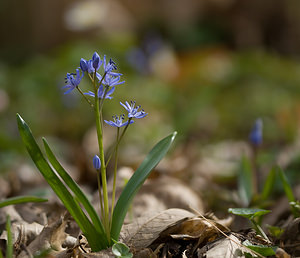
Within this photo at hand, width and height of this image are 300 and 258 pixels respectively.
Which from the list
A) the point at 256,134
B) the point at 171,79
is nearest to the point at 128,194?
the point at 256,134

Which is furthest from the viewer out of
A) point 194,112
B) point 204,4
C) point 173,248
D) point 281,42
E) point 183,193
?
point 204,4

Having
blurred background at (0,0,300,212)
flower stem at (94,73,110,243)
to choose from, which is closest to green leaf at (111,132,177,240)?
flower stem at (94,73,110,243)

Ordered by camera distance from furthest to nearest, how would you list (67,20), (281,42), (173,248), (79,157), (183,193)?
(281,42)
(67,20)
(79,157)
(183,193)
(173,248)

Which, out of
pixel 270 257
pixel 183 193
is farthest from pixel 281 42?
pixel 270 257

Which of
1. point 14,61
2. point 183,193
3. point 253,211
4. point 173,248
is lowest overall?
point 14,61

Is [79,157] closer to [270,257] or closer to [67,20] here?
[270,257]

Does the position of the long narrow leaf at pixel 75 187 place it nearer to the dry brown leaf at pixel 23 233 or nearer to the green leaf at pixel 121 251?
the green leaf at pixel 121 251

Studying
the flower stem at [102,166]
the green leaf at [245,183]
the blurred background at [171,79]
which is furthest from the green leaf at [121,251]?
the blurred background at [171,79]

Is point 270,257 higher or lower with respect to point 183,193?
higher
